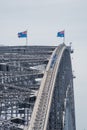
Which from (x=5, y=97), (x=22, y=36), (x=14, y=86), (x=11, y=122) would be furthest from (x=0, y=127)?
(x=22, y=36)

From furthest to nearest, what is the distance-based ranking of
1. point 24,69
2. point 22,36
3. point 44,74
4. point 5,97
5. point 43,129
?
point 22,36
point 24,69
point 44,74
point 5,97
point 43,129

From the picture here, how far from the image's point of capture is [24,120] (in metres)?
56.3

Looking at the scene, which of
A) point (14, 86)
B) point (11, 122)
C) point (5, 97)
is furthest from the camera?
point (14, 86)

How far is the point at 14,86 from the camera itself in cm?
6256

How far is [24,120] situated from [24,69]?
16203 mm

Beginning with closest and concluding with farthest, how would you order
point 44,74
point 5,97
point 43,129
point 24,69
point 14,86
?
1. point 43,129
2. point 5,97
3. point 14,86
4. point 44,74
5. point 24,69

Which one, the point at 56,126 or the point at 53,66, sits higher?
the point at 53,66

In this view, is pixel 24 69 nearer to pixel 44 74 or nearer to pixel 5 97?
pixel 44 74

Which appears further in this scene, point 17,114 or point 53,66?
point 53,66

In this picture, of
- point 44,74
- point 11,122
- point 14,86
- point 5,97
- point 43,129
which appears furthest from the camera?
point 44,74

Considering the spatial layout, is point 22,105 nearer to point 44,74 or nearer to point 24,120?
point 24,120

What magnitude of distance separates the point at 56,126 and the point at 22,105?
6.78 meters

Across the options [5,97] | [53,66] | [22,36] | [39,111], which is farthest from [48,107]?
[22,36]

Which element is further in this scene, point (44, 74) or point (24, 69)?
point (24, 69)
